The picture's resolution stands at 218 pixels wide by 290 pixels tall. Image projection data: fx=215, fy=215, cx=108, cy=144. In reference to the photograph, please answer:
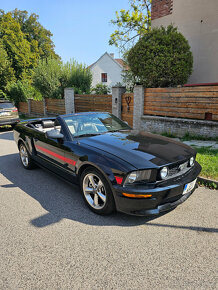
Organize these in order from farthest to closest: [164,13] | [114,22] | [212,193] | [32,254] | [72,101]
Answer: [114,22], [72,101], [164,13], [212,193], [32,254]

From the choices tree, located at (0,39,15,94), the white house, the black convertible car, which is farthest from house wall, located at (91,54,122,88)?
the black convertible car

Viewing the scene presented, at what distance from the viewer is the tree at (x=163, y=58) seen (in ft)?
28.9

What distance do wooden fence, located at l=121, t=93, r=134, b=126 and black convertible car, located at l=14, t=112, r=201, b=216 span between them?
594 centimetres

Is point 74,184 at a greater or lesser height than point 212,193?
greater

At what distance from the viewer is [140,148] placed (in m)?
3.13

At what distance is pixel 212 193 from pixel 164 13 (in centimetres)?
Answer: 1123

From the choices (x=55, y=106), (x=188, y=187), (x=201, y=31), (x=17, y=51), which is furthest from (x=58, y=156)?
(x=17, y=51)

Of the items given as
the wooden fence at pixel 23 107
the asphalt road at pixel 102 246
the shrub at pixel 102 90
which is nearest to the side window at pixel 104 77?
the shrub at pixel 102 90

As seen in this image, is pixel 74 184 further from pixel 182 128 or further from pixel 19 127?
pixel 182 128

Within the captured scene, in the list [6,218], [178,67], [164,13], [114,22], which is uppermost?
[114,22]

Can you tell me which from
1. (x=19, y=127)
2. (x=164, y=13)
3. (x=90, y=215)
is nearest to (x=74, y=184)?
(x=90, y=215)

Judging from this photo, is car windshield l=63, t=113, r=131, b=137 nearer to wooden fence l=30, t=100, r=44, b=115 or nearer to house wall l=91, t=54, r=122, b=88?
wooden fence l=30, t=100, r=44, b=115

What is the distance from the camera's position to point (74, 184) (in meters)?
3.51

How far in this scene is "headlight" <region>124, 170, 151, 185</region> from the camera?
2652 mm
